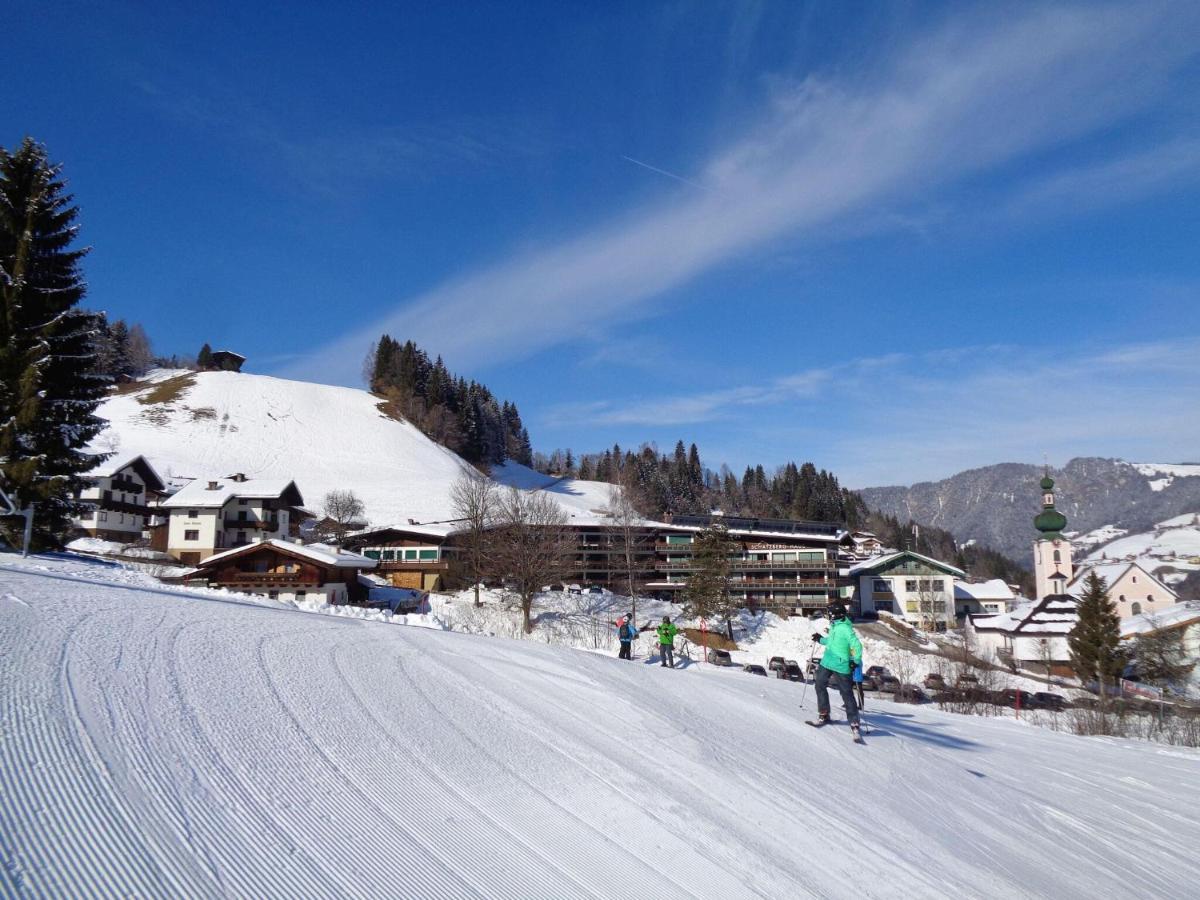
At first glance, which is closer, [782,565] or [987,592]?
[782,565]

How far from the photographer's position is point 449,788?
6.16 m

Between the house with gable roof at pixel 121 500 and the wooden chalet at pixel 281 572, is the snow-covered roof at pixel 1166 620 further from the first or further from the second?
the house with gable roof at pixel 121 500

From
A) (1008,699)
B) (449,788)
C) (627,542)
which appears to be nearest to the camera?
(449,788)

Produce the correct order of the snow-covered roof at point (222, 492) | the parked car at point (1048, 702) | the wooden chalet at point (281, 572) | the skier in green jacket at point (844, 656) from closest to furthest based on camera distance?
1. the skier in green jacket at point (844, 656)
2. the parked car at point (1048, 702)
3. the wooden chalet at point (281, 572)
4. the snow-covered roof at point (222, 492)

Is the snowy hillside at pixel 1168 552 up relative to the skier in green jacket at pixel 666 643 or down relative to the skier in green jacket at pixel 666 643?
up

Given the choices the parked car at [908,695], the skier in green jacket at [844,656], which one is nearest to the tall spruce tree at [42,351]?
the skier in green jacket at [844,656]

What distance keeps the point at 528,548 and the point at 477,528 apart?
27.4 ft

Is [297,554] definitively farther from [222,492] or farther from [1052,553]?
[1052,553]

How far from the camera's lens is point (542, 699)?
31.0 feet

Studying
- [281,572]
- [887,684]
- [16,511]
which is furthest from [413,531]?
[16,511]

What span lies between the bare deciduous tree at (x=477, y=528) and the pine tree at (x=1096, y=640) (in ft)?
121

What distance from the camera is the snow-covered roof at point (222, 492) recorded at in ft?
198

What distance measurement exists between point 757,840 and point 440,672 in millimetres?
4658

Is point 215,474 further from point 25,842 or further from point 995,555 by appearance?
point 995,555
